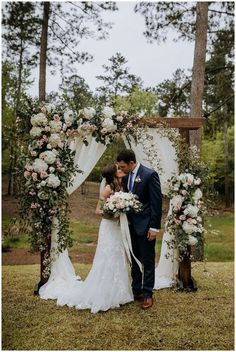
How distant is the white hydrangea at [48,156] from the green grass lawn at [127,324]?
193 cm

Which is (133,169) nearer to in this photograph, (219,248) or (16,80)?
(219,248)

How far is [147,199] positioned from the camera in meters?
5.68

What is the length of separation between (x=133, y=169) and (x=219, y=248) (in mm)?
10441

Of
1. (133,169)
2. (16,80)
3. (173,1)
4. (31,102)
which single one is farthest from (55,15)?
(16,80)

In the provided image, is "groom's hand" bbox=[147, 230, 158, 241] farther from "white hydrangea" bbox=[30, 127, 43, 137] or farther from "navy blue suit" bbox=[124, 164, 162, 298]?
Answer: "white hydrangea" bbox=[30, 127, 43, 137]

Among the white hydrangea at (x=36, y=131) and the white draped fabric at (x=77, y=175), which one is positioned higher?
the white hydrangea at (x=36, y=131)

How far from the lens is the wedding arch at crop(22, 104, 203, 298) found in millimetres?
6094

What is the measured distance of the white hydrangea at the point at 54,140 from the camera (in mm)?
6117

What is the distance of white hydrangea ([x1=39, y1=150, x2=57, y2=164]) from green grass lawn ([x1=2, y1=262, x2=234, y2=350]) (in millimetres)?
1927

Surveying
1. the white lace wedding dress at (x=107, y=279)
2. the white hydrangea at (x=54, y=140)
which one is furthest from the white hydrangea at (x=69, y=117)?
the white lace wedding dress at (x=107, y=279)

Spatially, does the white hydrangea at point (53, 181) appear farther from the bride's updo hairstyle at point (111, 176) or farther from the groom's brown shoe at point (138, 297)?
Answer: the groom's brown shoe at point (138, 297)

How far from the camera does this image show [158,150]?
21.6 feet

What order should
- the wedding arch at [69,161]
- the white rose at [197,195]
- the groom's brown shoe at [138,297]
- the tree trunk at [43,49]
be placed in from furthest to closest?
the tree trunk at [43,49] < the white rose at [197,195] < the wedding arch at [69,161] < the groom's brown shoe at [138,297]

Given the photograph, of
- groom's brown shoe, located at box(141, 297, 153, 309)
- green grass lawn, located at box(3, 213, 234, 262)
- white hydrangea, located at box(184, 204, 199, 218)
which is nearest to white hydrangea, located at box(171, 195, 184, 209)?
white hydrangea, located at box(184, 204, 199, 218)
